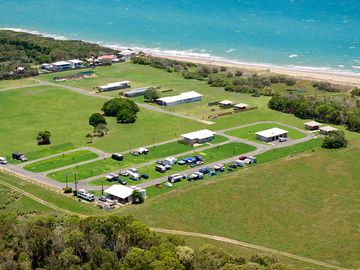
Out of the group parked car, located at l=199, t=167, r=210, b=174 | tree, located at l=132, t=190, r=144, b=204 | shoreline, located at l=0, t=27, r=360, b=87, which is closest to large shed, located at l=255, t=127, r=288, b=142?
parked car, located at l=199, t=167, r=210, b=174

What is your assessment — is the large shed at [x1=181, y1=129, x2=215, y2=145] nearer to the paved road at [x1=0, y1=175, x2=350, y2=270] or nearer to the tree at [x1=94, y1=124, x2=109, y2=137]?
the tree at [x1=94, y1=124, x2=109, y2=137]

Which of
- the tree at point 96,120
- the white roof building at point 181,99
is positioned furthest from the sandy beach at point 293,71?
the tree at point 96,120

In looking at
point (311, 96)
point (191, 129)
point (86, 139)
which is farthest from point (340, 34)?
point (86, 139)

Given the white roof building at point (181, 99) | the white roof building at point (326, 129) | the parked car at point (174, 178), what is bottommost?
the parked car at point (174, 178)

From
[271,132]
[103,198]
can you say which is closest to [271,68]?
[271,132]

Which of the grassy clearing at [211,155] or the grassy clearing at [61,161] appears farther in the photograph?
the grassy clearing at [61,161]

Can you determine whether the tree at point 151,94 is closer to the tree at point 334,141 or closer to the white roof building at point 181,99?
the white roof building at point 181,99
